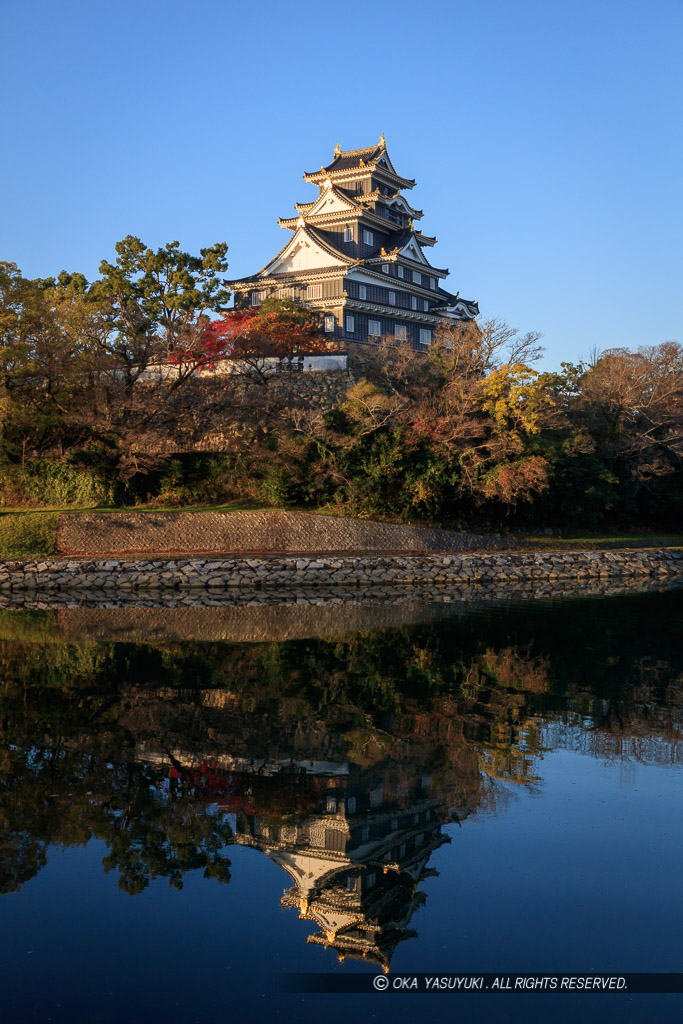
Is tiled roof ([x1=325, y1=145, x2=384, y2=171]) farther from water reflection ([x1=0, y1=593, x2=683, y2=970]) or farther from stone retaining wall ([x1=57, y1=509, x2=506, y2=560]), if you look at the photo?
water reflection ([x1=0, y1=593, x2=683, y2=970])

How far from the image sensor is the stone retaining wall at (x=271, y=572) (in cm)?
2383

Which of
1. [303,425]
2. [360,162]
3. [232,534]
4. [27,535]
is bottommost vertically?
[27,535]

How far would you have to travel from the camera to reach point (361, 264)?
3688 centimetres

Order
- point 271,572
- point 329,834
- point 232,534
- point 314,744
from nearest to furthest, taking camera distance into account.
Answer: point 329,834
point 314,744
point 271,572
point 232,534

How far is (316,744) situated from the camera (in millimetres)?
8789

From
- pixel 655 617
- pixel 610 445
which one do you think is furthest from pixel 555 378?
pixel 655 617

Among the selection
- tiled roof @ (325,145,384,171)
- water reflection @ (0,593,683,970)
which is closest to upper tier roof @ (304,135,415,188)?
tiled roof @ (325,145,384,171)

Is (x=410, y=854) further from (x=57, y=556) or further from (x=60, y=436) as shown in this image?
(x=60, y=436)

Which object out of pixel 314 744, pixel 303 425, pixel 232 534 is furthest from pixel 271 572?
pixel 314 744


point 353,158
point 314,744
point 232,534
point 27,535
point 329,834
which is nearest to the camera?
point 329,834

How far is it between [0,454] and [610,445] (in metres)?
23.6

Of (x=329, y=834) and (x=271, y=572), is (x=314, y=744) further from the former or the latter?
(x=271, y=572)

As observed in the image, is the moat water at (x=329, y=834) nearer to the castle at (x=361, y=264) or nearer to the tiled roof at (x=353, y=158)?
the castle at (x=361, y=264)

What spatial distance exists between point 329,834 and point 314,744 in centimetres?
234
